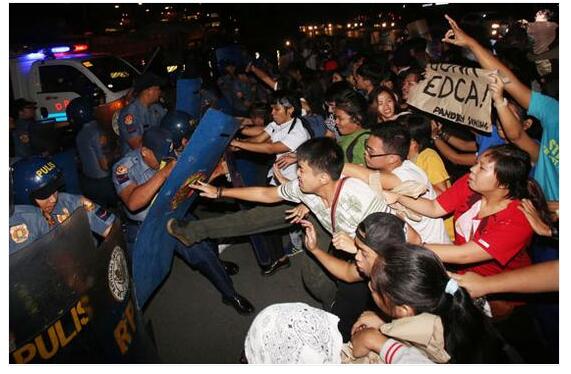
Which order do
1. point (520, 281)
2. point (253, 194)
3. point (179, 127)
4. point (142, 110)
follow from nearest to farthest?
point (520, 281) < point (253, 194) < point (179, 127) < point (142, 110)

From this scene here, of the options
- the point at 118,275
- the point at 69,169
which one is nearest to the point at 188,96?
the point at 69,169

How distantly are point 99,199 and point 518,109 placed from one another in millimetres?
4961

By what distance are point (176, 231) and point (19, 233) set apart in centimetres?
120

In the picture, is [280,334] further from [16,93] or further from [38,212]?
[16,93]

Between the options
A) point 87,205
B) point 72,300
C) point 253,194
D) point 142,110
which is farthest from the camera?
point 142,110

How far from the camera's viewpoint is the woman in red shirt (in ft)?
8.37

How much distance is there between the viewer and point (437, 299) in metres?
1.85

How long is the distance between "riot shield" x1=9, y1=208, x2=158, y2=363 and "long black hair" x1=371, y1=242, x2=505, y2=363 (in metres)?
1.33

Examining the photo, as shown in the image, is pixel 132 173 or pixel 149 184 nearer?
pixel 149 184

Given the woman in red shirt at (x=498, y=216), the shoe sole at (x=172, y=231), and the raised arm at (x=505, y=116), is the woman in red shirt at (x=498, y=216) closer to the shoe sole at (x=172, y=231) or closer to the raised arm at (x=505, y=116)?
the raised arm at (x=505, y=116)

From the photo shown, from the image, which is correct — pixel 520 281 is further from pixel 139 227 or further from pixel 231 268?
pixel 231 268

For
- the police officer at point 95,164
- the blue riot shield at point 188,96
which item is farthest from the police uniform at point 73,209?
the blue riot shield at point 188,96

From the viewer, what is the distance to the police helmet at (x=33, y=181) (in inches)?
117
